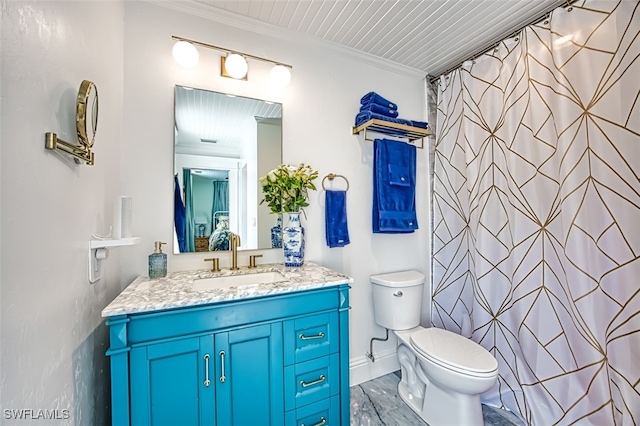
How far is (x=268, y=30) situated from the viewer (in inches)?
68.2

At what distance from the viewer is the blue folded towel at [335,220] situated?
1.84 meters

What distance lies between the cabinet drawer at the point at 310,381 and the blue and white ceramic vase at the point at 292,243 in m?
0.55

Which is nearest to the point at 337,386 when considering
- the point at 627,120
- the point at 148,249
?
the point at 148,249

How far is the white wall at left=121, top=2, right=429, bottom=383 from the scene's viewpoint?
1458mm

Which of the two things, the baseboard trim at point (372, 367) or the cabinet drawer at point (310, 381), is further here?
the baseboard trim at point (372, 367)

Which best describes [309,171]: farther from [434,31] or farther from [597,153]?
[597,153]

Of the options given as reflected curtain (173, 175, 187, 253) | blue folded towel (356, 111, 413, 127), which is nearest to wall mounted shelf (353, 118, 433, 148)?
blue folded towel (356, 111, 413, 127)

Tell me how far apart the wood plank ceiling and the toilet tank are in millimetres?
1676

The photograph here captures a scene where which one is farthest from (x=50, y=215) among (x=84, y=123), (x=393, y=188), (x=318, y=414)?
(x=393, y=188)

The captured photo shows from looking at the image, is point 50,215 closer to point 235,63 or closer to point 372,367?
point 235,63

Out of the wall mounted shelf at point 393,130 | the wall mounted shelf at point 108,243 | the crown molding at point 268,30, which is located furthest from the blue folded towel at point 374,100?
the wall mounted shelf at point 108,243

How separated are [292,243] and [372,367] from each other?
120 cm

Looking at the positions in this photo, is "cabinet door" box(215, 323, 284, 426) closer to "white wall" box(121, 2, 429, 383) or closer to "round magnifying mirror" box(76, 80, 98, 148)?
"white wall" box(121, 2, 429, 383)

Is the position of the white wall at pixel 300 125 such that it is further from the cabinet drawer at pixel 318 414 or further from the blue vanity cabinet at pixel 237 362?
the cabinet drawer at pixel 318 414
